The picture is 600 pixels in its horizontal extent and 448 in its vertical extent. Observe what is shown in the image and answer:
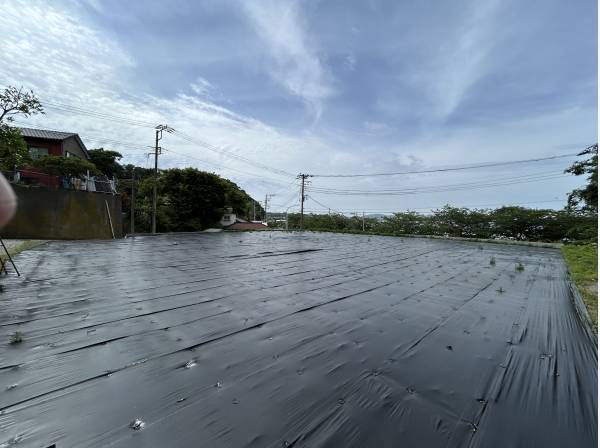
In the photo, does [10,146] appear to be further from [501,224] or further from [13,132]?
[501,224]

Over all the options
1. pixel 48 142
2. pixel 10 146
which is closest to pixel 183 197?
pixel 48 142

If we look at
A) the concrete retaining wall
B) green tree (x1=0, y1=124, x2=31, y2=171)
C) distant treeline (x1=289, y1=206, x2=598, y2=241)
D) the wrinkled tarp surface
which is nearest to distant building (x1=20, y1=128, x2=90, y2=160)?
the concrete retaining wall

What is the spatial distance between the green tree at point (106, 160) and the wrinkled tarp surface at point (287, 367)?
22496 mm

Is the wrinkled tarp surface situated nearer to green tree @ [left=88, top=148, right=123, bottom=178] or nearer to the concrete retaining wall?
the concrete retaining wall

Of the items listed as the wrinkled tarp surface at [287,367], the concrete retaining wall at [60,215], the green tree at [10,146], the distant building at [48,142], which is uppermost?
the distant building at [48,142]

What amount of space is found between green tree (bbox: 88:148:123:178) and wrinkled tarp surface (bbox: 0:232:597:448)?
22.5 meters

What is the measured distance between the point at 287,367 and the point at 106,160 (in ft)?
83.9

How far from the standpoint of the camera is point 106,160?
2244 centimetres

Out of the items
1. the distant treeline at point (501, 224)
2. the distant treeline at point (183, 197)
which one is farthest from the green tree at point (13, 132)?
the distant treeline at point (501, 224)

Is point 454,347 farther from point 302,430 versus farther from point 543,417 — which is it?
point 302,430

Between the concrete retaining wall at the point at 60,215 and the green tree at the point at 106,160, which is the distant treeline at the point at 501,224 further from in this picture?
the green tree at the point at 106,160

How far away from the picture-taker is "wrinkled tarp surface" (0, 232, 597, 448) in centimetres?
126

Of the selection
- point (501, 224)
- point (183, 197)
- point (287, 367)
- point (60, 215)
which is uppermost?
point (183, 197)

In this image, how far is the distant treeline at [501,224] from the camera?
1227 centimetres
